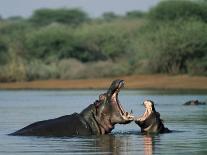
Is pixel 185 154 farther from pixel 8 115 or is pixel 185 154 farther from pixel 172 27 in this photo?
pixel 172 27

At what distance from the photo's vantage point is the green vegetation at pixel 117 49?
203 feet

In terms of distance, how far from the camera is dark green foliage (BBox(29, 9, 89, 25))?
106562 millimetres

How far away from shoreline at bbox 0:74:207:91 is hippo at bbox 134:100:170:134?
32.1 meters

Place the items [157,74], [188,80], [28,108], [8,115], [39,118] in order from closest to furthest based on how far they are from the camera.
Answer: [39,118], [8,115], [28,108], [188,80], [157,74]

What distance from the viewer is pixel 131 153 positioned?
16.9m

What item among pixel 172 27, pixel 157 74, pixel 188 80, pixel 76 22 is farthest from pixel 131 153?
pixel 76 22

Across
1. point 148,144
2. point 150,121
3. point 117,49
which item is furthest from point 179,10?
point 148,144

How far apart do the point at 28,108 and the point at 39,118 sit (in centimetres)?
650

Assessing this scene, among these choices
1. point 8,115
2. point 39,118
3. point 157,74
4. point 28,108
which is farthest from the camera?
point 157,74

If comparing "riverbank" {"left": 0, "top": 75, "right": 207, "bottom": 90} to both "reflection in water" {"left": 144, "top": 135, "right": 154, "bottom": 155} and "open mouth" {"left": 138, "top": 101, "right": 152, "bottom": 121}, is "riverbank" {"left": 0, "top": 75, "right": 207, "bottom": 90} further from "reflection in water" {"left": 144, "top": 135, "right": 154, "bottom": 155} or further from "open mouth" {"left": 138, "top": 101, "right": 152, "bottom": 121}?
"reflection in water" {"left": 144, "top": 135, "right": 154, "bottom": 155}

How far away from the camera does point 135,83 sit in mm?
59188

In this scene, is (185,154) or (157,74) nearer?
(185,154)

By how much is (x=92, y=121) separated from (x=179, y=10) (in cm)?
4911

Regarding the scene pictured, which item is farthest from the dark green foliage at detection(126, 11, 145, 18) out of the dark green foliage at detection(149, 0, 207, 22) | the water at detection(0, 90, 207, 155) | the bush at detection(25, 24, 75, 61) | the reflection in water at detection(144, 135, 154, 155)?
the reflection in water at detection(144, 135, 154, 155)
